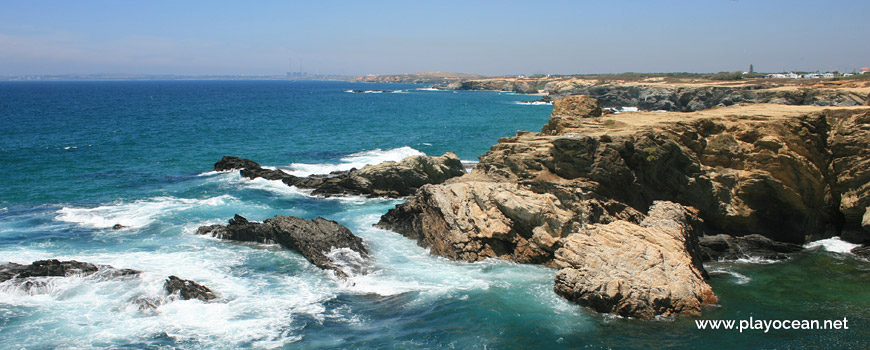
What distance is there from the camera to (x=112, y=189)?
105ft

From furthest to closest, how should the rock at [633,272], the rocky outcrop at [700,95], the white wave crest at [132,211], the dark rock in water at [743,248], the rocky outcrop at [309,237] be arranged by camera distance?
the rocky outcrop at [700,95]
the white wave crest at [132,211]
the dark rock in water at [743,248]
the rocky outcrop at [309,237]
the rock at [633,272]

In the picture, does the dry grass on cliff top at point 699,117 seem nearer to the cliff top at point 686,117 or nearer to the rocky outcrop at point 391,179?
the cliff top at point 686,117

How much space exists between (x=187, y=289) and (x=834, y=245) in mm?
24174

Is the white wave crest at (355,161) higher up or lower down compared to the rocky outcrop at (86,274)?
higher up

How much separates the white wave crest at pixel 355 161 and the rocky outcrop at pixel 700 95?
42.2 meters

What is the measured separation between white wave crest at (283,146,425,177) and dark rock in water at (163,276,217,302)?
20581mm

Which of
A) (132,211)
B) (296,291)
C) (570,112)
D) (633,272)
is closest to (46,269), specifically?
(296,291)

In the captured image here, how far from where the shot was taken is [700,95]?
7988 cm

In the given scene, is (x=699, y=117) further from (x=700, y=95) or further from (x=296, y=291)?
(x=700, y=95)

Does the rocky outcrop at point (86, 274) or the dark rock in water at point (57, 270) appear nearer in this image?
the rocky outcrop at point (86, 274)

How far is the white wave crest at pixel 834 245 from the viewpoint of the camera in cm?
2053

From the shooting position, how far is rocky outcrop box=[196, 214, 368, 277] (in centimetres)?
1911

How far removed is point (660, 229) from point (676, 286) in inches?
133

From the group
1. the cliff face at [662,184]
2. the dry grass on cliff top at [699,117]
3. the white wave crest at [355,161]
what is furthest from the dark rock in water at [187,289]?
the white wave crest at [355,161]
